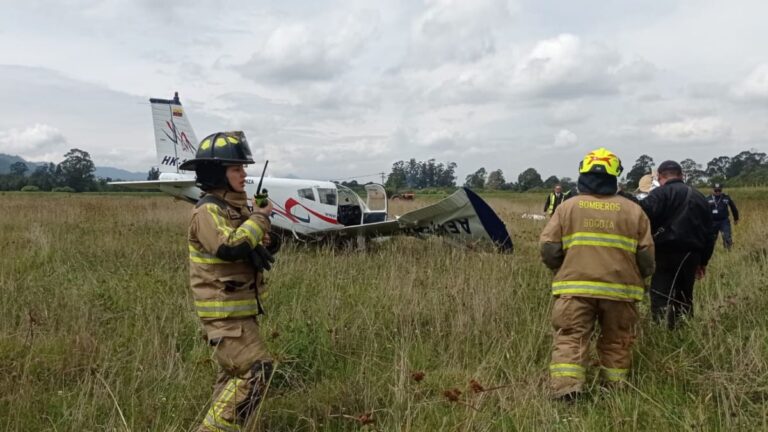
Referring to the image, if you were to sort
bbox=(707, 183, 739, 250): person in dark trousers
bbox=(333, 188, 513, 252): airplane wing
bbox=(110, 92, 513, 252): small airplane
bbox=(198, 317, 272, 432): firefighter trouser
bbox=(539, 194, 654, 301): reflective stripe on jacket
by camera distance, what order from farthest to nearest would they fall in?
1. bbox=(707, 183, 739, 250): person in dark trousers
2. bbox=(110, 92, 513, 252): small airplane
3. bbox=(333, 188, 513, 252): airplane wing
4. bbox=(539, 194, 654, 301): reflective stripe on jacket
5. bbox=(198, 317, 272, 432): firefighter trouser

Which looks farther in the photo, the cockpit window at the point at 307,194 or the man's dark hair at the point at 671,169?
the cockpit window at the point at 307,194

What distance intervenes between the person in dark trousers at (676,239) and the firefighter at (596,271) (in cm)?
127

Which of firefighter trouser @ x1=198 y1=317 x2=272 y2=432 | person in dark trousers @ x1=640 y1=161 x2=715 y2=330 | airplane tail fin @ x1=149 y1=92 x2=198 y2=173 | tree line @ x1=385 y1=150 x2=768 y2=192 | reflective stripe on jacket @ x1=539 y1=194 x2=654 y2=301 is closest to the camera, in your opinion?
firefighter trouser @ x1=198 y1=317 x2=272 y2=432

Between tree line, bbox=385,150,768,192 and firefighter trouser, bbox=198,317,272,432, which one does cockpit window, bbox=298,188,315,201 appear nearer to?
firefighter trouser, bbox=198,317,272,432

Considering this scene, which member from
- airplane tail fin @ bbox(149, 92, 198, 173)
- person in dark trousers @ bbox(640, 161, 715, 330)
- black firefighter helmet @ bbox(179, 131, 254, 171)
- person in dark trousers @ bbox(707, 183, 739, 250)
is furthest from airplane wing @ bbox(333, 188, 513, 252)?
airplane tail fin @ bbox(149, 92, 198, 173)

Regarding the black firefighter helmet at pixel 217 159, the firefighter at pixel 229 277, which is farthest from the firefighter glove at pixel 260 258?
the black firefighter helmet at pixel 217 159

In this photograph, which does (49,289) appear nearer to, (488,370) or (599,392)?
(488,370)

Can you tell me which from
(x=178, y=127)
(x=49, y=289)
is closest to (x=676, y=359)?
(x=49, y=289)

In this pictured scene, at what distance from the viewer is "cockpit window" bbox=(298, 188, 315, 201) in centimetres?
1114

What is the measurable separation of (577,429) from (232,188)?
2293 mm

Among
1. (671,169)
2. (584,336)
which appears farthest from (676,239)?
(584,336)

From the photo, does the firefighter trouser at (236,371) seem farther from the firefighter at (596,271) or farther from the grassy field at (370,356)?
the firefighter at (596,271)

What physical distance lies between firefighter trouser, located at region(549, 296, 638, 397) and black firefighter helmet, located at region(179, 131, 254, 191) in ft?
7.44

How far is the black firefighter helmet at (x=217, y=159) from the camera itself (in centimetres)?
290
